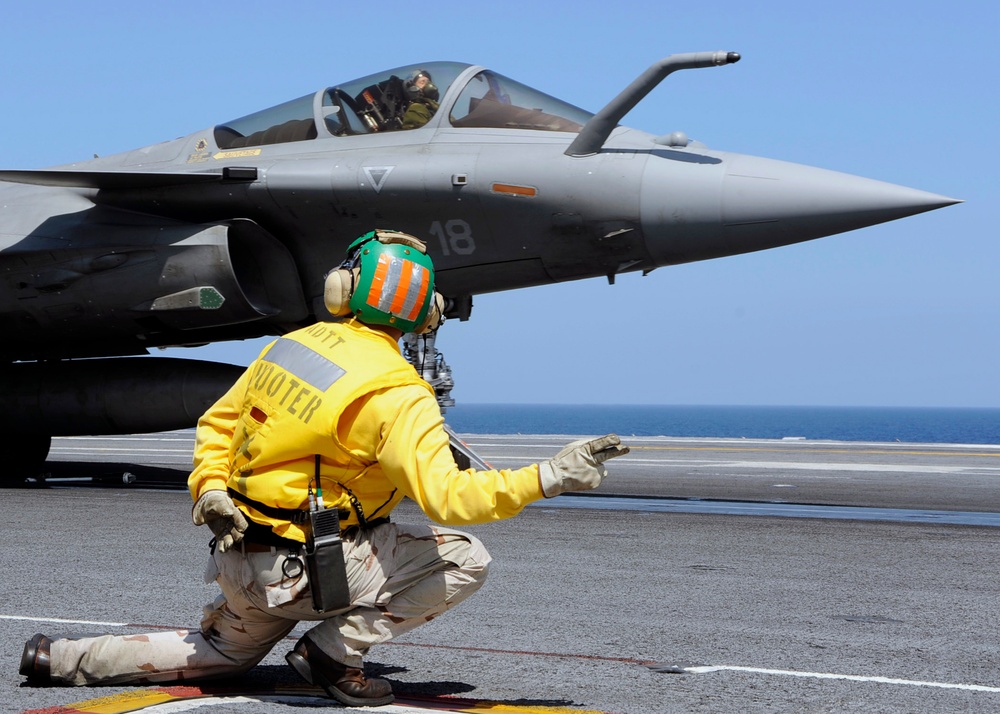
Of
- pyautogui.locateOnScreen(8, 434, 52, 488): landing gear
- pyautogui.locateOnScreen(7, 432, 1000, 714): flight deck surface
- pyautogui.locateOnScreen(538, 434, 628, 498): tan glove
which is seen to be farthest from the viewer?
pyautogui.locateOnScreen(8, 434, 52, 488): landing gear

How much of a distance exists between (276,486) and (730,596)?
3.09 meters

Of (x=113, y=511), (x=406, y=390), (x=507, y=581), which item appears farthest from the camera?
(x=113, y=511)

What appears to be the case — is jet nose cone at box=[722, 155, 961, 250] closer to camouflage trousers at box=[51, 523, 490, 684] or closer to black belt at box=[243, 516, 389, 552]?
camouflage trousers at box=[51, 523, 490, 684]

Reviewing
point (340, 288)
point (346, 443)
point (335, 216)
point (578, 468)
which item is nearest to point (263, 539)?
point (346, 443)

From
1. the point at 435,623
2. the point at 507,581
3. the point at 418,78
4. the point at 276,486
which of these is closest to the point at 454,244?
the point at 418,78

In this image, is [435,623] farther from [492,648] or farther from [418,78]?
[418,78]

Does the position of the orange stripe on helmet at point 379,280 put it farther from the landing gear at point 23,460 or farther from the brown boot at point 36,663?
the landing gear at point 23,460

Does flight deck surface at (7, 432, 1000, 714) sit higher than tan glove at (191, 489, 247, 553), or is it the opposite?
tan glove at (191, 489, 247, 553)

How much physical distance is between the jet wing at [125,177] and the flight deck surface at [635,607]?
3.04m

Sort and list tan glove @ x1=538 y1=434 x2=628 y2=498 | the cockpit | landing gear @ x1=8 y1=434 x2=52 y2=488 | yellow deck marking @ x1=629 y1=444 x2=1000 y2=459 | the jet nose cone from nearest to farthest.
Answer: tan glove @ x1=538 y1=434 x2=628 y2=498
the jet nose cone
the cockpit
landing gear @ x1=8 y1=434 x2=52 y2=488
yellow deck marking @ x1=629 y1=444 x2=1000 y2=459

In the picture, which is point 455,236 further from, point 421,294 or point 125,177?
point 421,294

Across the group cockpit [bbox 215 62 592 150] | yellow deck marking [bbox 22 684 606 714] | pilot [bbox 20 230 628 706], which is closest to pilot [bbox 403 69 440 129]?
cockpit [bbox 215 62 592 150]

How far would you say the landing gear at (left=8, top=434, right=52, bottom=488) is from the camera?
1344cm

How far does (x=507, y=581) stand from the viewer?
21.2 ft
